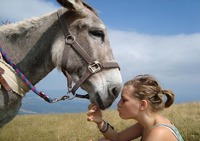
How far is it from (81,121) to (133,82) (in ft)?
37.0

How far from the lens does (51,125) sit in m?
14.0

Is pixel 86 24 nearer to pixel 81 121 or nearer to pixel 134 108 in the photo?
pixel 134 108

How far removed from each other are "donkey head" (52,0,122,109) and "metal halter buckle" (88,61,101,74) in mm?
61

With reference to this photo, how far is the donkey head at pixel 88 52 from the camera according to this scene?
13.0 feet

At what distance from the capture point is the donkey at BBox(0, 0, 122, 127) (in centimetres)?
398

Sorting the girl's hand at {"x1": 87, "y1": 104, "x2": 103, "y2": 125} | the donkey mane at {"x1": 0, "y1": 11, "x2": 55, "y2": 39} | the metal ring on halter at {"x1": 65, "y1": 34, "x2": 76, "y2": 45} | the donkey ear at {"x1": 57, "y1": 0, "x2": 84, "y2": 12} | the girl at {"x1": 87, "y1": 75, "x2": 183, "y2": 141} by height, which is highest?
the donkey ear at {"x1": 57, "y1": 0, "x2": 84, "y2": 12}

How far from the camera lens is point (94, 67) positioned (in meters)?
4.05

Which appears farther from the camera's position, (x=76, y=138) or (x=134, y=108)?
(x=76, y=138)

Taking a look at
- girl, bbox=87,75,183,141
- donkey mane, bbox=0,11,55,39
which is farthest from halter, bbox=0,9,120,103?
girl, bbox=87,75,183,141

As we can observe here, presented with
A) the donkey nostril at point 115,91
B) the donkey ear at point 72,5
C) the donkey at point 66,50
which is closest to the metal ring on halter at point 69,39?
the donkey at point 66,50

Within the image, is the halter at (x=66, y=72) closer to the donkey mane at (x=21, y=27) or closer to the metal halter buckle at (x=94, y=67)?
the metal halter buckle at (x=94, y=67)

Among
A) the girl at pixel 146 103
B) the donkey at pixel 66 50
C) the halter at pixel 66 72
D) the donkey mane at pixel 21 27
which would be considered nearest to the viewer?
the girl at pixel 146 103

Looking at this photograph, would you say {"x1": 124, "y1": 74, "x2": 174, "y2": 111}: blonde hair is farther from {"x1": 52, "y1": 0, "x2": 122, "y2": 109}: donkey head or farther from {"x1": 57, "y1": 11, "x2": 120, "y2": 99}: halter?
{"x1": 57, "y1": 11, "x2": 120, "y2": 99}: halter

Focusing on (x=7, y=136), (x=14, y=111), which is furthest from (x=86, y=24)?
(x=7, y=136)
